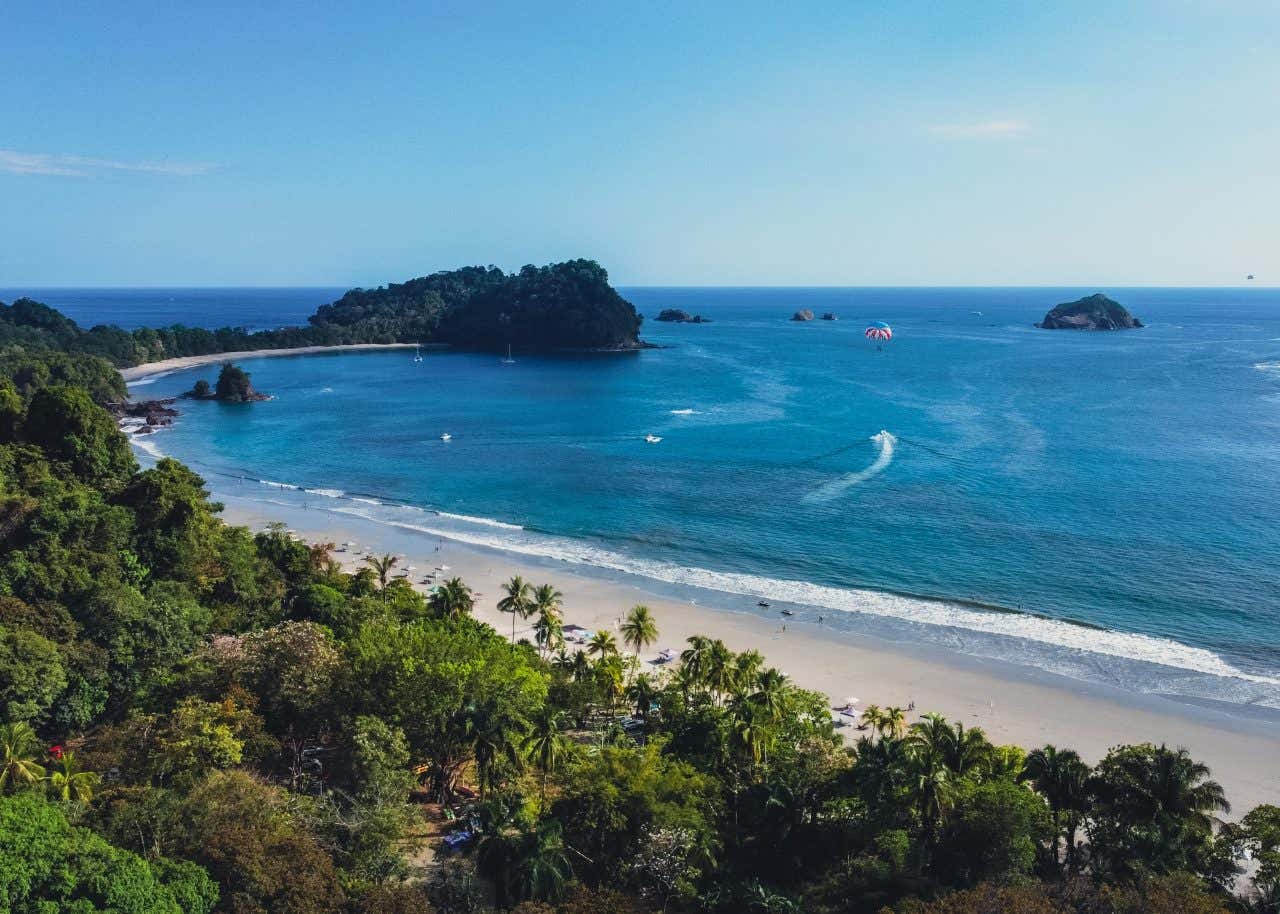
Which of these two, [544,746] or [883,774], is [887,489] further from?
[544,746]

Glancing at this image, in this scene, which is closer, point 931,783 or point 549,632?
point 931,783

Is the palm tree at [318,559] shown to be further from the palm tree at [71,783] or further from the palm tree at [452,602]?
the palm tree at [71,783]

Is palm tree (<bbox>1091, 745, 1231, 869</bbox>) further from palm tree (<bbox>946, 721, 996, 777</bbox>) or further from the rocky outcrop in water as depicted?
the rocky outcrop in water

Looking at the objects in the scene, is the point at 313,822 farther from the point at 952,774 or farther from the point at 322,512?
the point at 322,512

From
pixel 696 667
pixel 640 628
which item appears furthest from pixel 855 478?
pixel 696 667

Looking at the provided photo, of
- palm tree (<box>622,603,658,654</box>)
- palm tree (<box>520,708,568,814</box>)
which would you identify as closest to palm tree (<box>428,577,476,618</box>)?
palm tree (<box>622,603,658,654</box>)

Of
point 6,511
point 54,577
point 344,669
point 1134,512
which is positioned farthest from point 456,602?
point 1134,512
